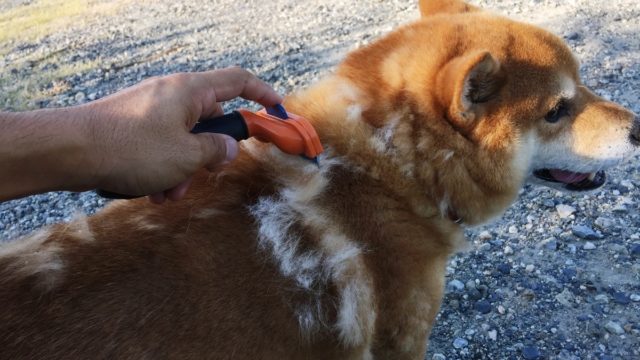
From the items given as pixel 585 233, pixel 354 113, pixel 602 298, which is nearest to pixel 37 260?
pixel 354 113

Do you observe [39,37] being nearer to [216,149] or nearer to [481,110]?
[216,149]

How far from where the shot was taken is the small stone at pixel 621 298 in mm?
3647

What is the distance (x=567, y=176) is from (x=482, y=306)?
106 centimetres

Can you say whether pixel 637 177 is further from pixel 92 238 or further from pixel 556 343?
pixel 92 238

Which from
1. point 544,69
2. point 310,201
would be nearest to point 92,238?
point 310,201

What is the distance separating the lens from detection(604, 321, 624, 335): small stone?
348 centimetres

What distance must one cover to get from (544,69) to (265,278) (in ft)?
5.71

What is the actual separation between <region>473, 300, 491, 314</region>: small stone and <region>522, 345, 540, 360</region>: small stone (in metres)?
0.36

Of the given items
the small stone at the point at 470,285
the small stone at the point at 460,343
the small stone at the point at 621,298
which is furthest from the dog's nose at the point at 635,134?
the small stone at the point at 460,343

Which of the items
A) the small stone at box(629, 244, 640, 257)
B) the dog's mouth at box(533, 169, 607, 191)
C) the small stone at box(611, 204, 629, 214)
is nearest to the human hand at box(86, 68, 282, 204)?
the dog's mouth at box(533, 169, 607, 191)

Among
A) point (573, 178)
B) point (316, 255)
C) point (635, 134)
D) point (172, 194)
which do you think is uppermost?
point (172, 194)

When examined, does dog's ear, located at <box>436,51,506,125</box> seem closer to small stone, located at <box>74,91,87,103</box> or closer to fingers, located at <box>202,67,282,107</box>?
fingers, located at <box>202,67,282,107</box>

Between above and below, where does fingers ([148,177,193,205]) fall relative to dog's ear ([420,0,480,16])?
below

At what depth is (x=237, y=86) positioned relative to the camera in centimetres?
262
